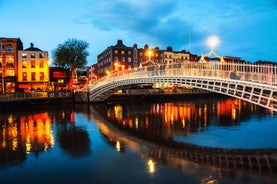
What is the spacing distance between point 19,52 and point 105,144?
141 feet

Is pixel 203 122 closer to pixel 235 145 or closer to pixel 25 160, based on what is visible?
pixel 235 145

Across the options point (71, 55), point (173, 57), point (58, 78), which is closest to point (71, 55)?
point (71, 55)

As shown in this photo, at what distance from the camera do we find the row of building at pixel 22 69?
162ft

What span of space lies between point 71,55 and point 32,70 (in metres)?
8.37

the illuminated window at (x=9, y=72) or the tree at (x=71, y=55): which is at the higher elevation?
the tree at (x=71, y=55)

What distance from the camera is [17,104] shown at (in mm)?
36125

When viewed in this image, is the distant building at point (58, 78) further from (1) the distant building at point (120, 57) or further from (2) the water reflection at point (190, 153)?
(2) the water reflection at point (190, 153)

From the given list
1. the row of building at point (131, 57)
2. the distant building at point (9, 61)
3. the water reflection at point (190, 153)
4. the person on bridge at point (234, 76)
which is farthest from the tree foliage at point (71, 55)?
the person on bridge at point (234, 76)

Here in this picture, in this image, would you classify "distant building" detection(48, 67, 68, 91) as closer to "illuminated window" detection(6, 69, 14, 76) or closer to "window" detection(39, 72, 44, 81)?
"window" detection(39, 72, 44, 81)

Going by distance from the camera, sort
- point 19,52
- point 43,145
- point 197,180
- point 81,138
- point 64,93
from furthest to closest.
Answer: point 19,52
point 64,93
point 81,138
point 43,145
point 197,180

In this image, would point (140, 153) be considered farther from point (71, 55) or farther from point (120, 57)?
point (120, 57)

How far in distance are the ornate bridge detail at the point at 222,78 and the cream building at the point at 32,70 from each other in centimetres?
2066

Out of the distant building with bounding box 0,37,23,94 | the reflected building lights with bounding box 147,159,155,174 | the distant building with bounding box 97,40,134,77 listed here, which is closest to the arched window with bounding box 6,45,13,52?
the distant building with bounding box 0,37,23,94

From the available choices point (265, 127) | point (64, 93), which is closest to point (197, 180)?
point (265, 127)
